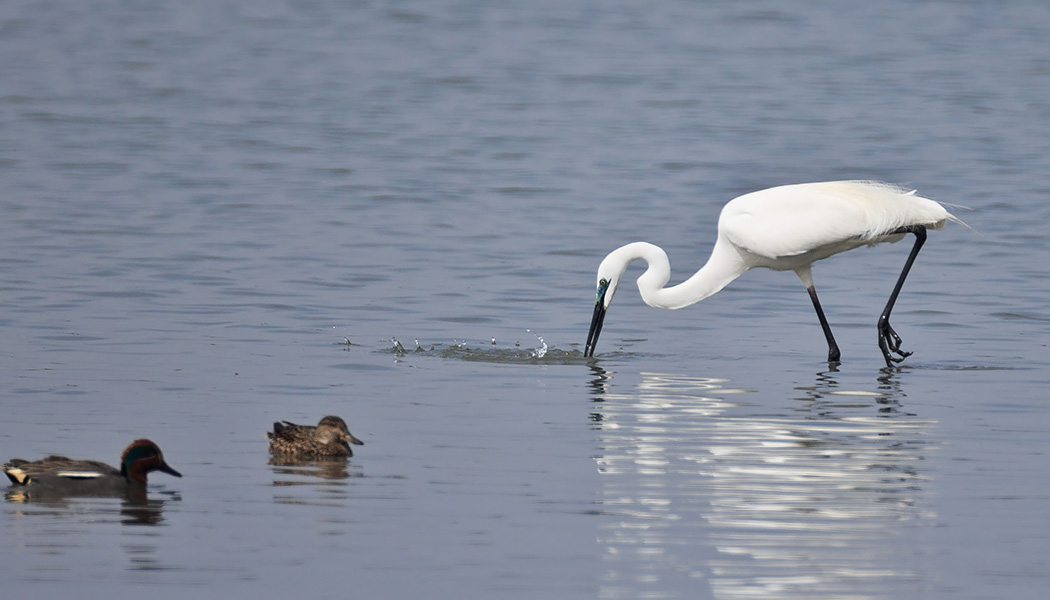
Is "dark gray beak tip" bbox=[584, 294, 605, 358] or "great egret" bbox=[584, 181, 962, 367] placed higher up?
"great egret" bbox=[584, 181, 962, 367]

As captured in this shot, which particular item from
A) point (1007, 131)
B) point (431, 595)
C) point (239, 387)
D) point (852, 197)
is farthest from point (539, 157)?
point (431, 595)

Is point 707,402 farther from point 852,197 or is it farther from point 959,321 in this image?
point 959,321

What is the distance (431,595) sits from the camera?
20.1 feet

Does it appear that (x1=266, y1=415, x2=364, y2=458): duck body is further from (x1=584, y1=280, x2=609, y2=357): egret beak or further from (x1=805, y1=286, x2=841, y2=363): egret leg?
(x1=805, y1=286, x2=841, y2=363): egret leg

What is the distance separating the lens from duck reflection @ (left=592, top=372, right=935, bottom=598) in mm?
6434

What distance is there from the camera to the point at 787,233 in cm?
1241

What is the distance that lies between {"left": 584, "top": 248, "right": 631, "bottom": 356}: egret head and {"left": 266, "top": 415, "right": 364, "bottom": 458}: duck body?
4.11 m

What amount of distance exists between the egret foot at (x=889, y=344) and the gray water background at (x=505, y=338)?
16 centimetres

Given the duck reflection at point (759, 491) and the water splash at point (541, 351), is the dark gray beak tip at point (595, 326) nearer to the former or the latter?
the water splash at point (541, 351)

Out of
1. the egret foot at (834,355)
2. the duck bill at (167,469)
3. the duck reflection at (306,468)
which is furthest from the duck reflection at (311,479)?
the egret foot at (834,355)

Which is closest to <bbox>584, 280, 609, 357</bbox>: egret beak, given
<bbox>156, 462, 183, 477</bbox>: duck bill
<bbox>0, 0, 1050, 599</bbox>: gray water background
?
<bbox>0, 0, 1050, 599</bbox>: gray water background

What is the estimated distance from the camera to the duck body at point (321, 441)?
8.20 metres

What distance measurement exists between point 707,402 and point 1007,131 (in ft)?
57.9

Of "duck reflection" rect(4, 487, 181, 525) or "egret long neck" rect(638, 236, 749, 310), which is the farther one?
"egret long neck" rect(638, 236, 749, 310)
